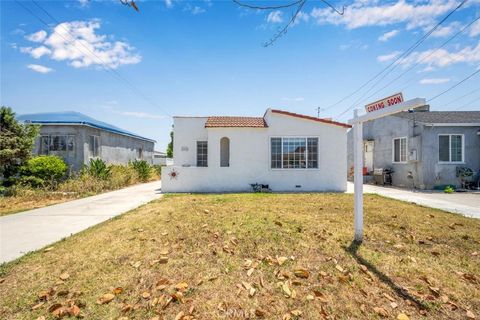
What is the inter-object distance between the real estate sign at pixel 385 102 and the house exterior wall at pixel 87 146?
16.6 metres

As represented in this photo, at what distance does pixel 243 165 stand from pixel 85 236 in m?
8.46

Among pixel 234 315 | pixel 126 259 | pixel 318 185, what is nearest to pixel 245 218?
pixel 126 259

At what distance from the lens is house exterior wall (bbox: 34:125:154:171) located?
1555cm

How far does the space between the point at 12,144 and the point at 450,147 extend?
73.9 ft

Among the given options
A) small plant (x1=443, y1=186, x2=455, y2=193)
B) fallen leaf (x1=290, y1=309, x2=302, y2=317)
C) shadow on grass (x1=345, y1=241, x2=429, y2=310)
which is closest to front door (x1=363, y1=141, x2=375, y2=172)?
small plant (x1=443, y1=186, x2=455, y2=193)

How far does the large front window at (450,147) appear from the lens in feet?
44.0

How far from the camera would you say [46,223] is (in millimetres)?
6355

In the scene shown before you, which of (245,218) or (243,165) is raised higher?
(243,165)

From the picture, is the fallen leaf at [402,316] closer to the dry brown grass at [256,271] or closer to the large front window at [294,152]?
the dry brown grass at [256,271]

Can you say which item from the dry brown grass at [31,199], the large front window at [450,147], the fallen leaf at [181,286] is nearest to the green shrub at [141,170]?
the dry brown grass at [31,199]

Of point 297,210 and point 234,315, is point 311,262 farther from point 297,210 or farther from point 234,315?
point 297,210

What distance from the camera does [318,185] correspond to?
41.5ft

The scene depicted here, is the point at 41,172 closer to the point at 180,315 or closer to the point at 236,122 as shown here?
the point at 236,122

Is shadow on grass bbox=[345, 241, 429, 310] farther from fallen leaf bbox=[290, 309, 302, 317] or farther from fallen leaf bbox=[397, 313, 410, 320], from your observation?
fallen leaf bbox=[290, 309, 302, 317]
